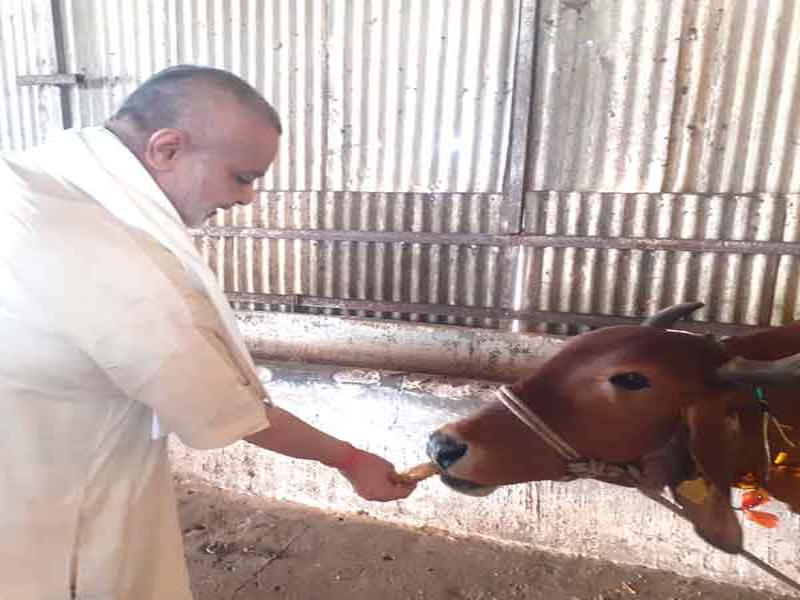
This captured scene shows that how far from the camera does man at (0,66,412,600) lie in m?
1.21

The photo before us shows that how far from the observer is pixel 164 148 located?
4.60 feet

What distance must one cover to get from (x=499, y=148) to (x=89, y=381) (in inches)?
110

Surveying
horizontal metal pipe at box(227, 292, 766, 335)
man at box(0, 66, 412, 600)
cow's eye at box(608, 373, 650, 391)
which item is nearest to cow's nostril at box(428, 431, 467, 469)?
man at box(0, 66, 412, 600)

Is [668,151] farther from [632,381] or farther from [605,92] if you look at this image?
[632,381]

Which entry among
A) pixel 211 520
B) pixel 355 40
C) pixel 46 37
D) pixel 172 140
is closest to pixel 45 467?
pixel 172 140

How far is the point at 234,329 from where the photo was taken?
56.6 inches

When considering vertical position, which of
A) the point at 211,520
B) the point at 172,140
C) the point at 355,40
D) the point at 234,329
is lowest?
the point at 211,520

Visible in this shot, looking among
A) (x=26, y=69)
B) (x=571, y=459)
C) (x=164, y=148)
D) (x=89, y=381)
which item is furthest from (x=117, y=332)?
(x=26, y=69)

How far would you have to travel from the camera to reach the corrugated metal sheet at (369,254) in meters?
3.78

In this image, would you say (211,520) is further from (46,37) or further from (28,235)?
(46,37)

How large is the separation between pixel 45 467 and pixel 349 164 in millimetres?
2952

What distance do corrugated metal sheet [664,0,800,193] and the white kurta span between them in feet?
9.11

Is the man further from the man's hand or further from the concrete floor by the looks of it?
the concrete floor

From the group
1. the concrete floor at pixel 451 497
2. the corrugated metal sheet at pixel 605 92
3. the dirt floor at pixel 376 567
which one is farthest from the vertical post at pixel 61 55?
the corrugated metal sheet at pixel 605 92
